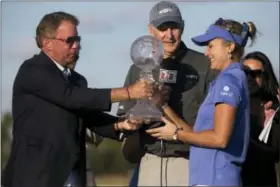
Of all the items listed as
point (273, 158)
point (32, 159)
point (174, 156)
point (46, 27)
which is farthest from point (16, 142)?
point (273, 158)

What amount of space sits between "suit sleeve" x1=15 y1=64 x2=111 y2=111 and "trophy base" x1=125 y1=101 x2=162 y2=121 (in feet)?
0.69

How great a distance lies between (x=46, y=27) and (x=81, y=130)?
70 cm

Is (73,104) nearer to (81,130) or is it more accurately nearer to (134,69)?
(81,130)

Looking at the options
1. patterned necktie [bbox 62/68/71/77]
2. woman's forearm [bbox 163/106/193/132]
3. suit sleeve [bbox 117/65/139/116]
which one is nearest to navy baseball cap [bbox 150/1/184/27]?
suit sleeve [bbox 117/65/139/116]

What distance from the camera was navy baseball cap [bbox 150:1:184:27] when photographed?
5.70 m

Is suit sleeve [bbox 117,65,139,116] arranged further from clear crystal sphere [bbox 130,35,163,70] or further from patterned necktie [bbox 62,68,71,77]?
patterned necktie [bbox 62,68,71,77]

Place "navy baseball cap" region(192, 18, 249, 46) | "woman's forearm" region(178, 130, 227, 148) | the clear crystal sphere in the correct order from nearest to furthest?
"woman's forearm" region(178, 130, 227, 148), "navy baseball cap" region(192, 18, 249, 46), the clear crystal sphere

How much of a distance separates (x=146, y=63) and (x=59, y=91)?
2.14ft

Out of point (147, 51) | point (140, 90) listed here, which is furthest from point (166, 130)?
point (147, 51)

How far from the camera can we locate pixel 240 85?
468cm

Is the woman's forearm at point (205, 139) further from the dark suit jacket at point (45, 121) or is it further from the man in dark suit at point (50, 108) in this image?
the dark suit jacket at point (45, 121)

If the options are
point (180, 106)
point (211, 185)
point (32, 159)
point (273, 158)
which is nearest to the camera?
point (211, 185)

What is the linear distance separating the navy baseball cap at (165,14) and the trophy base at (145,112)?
0.78m

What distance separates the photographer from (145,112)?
5.10 m
